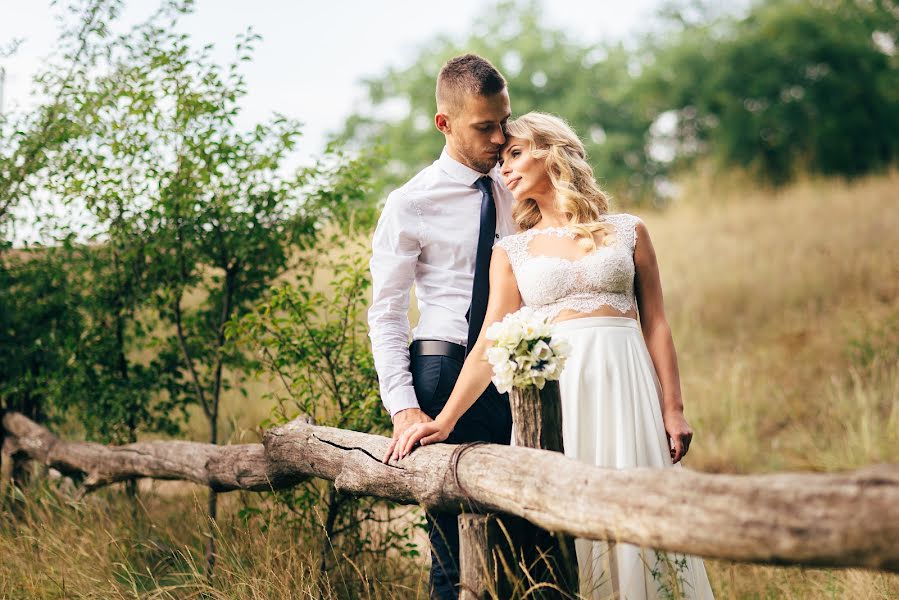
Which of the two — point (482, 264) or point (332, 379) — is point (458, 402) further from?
point (332, 379)

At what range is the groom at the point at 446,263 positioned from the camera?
352 cm

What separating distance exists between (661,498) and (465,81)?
217 cm

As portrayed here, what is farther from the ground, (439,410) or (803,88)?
(803,88)

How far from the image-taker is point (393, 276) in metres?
3.63

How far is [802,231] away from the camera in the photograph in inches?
508

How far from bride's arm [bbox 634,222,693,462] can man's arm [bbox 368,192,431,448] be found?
3.13ft

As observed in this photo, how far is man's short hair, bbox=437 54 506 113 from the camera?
141 inches

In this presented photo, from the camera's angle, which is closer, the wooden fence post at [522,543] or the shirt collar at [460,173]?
the wooden fence post at [522,543]

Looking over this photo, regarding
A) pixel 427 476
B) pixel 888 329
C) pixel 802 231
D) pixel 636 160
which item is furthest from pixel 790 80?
pixel 427 476

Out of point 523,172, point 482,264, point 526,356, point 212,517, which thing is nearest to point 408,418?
point 482,264

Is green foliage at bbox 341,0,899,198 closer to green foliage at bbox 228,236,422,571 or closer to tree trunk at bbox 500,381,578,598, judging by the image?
green foliage at bbox 228,236,422,571

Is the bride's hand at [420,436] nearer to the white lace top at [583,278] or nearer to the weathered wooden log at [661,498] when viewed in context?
the weathered wooden log at [661,498]

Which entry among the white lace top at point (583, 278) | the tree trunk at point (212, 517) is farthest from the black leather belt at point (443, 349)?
the tree trunk at point (212, 517)

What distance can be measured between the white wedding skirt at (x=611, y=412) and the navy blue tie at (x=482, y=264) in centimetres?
35
